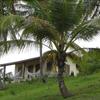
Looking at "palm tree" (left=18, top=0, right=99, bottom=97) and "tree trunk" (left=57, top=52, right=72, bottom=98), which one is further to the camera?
"tree trunk" (left=57, top=52, right=72, bottom=98)

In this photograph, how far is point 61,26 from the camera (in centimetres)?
1786

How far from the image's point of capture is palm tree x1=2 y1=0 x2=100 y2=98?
17562 millimetres

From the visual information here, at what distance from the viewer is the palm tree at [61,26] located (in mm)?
17562

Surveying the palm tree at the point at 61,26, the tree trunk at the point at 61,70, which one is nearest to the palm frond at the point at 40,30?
the palm tree at the point at 61,26

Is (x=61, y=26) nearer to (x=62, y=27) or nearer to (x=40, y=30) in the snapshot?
(x=62, y=27)

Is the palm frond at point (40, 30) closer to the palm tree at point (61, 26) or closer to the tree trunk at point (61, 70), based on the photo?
the palm tree at point (61, 26)

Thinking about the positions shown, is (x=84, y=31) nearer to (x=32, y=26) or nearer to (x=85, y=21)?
(x=85, y=21)

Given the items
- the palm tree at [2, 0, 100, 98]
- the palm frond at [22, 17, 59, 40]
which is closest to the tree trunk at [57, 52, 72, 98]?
the palm tree at [2, 0, 100, 98]

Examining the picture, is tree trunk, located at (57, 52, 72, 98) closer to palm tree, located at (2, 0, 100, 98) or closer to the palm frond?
palm tree, located at (2, 0, 100, 98)

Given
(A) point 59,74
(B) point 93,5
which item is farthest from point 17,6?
(A) point 59,74

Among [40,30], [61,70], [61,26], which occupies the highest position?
[61,26]

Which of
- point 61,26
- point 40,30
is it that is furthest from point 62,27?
point 40,30

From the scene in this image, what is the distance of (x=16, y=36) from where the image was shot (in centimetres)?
1772

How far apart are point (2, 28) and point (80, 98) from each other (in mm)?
4475
